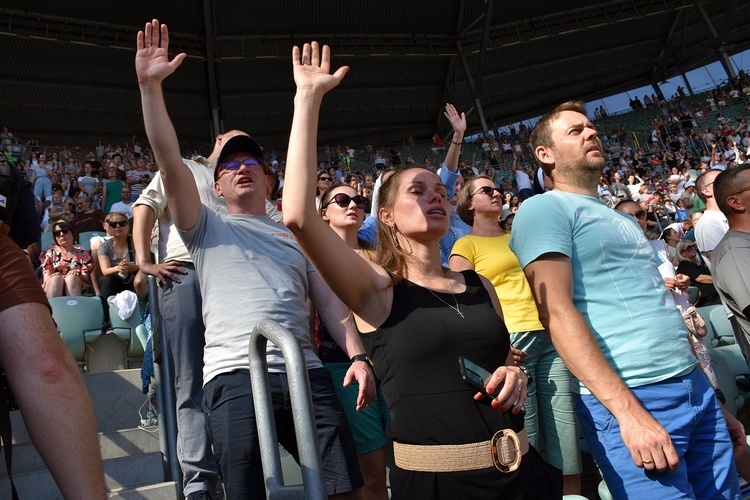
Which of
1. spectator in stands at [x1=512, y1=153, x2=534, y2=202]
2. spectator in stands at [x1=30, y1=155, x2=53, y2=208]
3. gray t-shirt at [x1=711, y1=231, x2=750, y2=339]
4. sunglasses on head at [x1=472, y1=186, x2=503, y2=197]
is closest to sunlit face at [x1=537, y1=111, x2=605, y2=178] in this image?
gray t-shirt at [x1=711, y1=231, x2=750, y2=339]

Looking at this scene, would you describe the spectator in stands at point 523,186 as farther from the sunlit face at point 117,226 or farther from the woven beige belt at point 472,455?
the woven beige belt at point 472,455

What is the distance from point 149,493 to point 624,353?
2143mm

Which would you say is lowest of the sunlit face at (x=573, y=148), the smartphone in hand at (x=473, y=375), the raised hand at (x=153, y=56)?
the smartphone in hand at (x=473, y=375)

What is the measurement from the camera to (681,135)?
21250 millimetres

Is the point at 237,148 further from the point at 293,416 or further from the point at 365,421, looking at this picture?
the point at 293,416

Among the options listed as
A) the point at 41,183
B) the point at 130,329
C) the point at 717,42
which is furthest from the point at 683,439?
the point at 717,42

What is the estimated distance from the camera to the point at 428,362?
1693 mm

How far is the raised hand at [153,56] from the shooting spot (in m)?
2.30

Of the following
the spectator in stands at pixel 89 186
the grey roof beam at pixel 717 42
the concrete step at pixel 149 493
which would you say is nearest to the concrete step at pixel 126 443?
the concrete step at pixel 149 493

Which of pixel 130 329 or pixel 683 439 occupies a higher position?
pixel 130 329

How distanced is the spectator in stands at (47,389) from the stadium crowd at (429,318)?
653 millimetres

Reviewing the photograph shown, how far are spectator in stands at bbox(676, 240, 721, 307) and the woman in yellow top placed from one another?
13.3 feet

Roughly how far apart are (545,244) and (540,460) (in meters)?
0.65

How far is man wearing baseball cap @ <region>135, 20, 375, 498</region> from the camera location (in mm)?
2080
